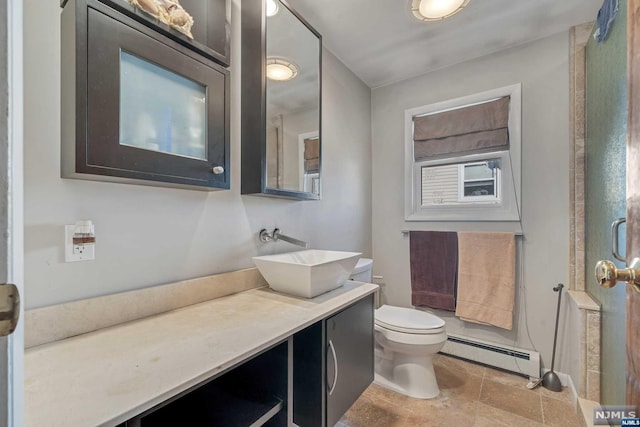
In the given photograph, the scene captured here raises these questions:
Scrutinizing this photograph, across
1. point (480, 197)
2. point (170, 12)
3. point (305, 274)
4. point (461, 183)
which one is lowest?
point (305, 274)

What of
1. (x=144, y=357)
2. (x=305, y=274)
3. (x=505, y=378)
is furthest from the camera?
(x=505, y=378)

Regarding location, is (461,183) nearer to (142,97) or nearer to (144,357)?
(142,97)

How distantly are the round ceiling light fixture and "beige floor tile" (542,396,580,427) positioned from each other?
242 centimetres

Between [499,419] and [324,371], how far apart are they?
49.4 inches

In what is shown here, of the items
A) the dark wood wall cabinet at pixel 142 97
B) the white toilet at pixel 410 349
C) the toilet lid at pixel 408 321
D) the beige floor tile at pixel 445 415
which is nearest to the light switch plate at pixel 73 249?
the dark wood wall cabinet at pixel 142 97

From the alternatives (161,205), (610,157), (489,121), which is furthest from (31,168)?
(489,121)

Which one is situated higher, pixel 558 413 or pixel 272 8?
pixel 272 8

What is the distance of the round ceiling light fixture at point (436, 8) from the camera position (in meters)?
1.61

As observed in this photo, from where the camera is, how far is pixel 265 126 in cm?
143

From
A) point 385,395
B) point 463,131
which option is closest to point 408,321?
point 385,395

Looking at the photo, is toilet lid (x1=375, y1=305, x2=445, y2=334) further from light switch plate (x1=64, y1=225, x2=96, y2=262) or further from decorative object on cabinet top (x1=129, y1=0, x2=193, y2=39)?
decorative object on cabinet top (x1=129, y1=0, x2=193, y2=39)

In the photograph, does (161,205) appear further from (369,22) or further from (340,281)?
(369,22)

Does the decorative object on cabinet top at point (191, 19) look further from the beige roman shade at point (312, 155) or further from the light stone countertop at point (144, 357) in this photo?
the light stone countertop at point (144, 357)

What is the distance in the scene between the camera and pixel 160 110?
1041mm
